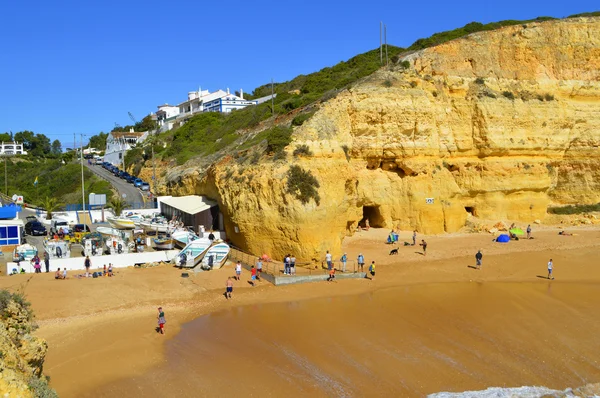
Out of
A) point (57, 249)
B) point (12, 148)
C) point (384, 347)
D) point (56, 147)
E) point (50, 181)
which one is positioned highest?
point (56, 147)

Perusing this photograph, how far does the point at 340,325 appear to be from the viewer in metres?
16.5

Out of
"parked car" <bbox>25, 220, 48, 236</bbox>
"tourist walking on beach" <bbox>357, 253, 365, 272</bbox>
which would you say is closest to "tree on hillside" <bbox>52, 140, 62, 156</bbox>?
"parked car" <bbox>25, 220, 48, 236</bbox>

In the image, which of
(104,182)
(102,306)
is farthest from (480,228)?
(104,182)

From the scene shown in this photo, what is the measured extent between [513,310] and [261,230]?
1136cm

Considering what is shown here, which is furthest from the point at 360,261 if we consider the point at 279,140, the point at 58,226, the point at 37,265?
the point at 58,226

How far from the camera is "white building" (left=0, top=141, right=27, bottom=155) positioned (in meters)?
82.8

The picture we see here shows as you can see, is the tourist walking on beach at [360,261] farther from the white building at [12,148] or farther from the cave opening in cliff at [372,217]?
the white building at [12,148]

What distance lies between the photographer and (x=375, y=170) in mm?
29547

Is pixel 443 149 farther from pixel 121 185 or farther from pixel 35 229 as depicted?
pixel 121 185

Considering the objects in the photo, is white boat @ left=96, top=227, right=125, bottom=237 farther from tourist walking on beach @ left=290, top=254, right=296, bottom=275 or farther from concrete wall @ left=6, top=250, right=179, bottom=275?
tourist walking on beach @ left=290, top=254, right=296, bottom=275

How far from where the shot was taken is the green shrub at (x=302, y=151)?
2470 cm

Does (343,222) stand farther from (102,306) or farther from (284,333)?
(102,306)

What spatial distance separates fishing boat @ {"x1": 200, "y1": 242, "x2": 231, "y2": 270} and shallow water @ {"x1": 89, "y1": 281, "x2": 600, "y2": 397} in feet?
16.2

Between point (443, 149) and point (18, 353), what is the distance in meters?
27.2
